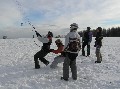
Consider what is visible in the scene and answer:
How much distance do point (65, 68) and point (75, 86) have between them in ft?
3.54

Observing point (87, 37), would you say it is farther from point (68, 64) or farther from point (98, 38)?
point (68, 64)

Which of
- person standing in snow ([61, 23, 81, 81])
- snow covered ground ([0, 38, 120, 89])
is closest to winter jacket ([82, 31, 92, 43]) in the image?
snow covered ground ([0, 38, 120, 89])

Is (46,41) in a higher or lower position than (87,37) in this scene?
lower

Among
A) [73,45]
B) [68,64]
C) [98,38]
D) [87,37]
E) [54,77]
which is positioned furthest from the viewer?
[87,37]

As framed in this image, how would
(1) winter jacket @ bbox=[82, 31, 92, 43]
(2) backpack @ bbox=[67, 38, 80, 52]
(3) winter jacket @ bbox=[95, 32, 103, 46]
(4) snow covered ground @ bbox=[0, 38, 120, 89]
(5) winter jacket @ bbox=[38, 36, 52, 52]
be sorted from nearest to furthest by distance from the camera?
(4) snow covered ground @ bbox=[0, 38, 120, 89]
(2) backpack @ bbox=[67, 38, 80, 52]
(5) winter jacket @ bbox=[38, 36, 52, 52]
(3) winter jacket @ bbox=[95, 32, 103, 46]
(1) winter jacket @ bbox=[82, 31, 92, 43]

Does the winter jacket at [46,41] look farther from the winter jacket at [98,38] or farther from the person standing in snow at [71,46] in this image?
the winter jacket at [98,38]

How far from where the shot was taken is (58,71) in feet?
38.0

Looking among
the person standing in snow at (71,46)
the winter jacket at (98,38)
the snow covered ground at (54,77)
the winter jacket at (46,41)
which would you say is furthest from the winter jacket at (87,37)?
the person standing in snow at (71,46)

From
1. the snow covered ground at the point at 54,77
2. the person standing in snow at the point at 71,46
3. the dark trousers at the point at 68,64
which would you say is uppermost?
the person standing in snow at the point at 71,46

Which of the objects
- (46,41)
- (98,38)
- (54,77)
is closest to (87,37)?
(98,38)

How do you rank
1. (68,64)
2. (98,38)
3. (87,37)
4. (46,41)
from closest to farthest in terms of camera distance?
(68,64) < (46,41) < (98,38) < (87,37)

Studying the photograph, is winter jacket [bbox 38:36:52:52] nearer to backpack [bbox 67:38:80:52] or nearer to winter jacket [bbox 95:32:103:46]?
backpack [bbox 67:38:80:52]

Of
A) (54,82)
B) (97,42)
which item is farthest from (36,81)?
(97,42)

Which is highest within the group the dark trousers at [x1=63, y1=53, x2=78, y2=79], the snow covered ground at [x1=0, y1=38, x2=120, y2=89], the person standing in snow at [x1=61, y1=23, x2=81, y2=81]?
the person standing in snow at [x1=61, y1=23, x2=81, y2=81]
